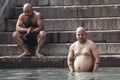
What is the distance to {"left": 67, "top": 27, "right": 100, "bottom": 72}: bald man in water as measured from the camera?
10.7 m

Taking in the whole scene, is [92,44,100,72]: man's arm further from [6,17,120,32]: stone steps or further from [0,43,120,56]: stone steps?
[6,17,120,32]: stone steps

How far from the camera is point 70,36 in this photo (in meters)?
13.7

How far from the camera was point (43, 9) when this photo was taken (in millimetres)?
15031

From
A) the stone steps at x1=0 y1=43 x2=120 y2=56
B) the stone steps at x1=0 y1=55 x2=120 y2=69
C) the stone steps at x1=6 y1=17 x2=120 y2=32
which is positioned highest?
the stone steps at x1=6 y1=17 x2=120 y2=32

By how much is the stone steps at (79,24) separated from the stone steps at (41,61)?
1.98 meters

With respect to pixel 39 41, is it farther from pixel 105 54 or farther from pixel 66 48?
pixel 105 54

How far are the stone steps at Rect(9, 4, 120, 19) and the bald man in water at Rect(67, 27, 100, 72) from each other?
13.1ft

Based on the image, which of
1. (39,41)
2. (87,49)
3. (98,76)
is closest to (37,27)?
(39,41)

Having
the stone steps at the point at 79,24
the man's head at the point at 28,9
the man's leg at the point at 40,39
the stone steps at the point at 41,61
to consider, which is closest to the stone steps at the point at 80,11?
the stone steps at the point at 79,24

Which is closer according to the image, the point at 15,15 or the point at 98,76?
the point at 98,76

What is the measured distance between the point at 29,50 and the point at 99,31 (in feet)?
6.91

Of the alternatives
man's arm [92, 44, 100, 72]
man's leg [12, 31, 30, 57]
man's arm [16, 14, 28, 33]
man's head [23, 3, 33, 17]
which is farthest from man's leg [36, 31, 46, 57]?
man's arm [92, 44, 100, 72]

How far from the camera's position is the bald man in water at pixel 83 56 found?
422 inches

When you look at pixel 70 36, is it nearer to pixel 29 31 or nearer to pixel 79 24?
pixel 79 24
